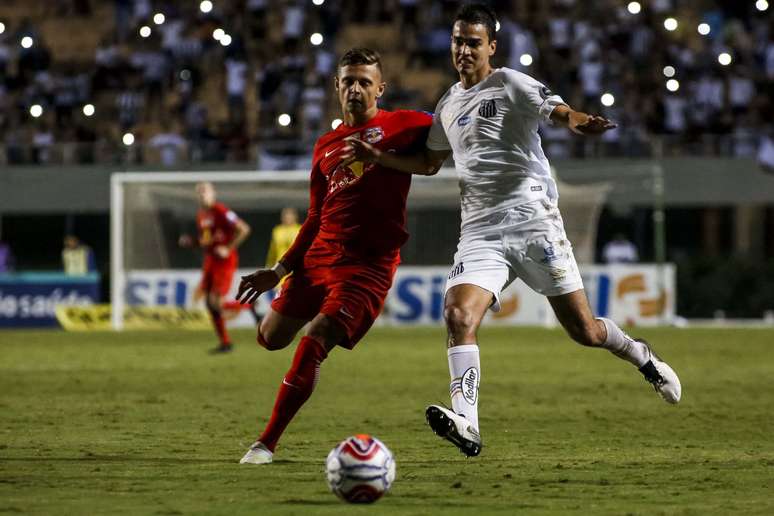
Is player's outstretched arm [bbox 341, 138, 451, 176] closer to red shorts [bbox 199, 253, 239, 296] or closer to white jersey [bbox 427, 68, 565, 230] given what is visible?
white jersey [bbox 427, 68, 565, 230]

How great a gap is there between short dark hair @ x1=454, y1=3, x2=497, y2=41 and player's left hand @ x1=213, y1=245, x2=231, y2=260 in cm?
1192

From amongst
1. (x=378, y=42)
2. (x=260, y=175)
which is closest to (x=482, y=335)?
(x=260, y=175)

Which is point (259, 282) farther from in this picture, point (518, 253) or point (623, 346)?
point (623, 346)

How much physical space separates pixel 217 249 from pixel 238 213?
7051mm

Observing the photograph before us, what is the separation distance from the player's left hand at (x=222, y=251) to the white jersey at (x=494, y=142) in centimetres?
1169

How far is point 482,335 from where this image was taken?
2358 cm

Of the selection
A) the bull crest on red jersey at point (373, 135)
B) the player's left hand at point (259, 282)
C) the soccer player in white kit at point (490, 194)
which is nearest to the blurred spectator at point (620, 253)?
the soccer player in white kit at point (490, 194)

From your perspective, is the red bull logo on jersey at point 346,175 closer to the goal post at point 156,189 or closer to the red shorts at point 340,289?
the red shorts at point 340,289

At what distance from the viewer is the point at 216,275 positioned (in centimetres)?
1939

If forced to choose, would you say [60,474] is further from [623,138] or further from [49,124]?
[49,124]

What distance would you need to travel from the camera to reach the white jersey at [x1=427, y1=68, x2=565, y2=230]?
7758mm

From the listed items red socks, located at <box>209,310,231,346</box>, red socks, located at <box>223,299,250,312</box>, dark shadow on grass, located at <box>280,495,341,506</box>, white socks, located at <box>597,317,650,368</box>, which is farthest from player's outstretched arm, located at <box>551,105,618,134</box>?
red socks, located at <box>223,299,250,312</box>

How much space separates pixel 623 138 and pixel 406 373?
560 inches

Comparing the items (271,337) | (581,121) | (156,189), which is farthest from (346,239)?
(156,189)
